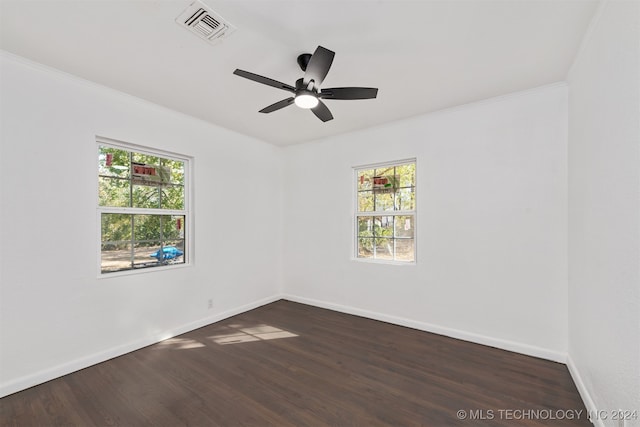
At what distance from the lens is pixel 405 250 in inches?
140

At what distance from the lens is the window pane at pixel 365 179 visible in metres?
3.91

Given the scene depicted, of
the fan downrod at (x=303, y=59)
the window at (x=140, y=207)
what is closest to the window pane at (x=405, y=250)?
the fan downrod at (x=303, y=59)

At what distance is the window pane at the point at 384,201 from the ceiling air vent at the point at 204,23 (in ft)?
8.58

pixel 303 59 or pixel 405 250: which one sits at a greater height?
pixel 303 59

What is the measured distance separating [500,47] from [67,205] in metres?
3.73

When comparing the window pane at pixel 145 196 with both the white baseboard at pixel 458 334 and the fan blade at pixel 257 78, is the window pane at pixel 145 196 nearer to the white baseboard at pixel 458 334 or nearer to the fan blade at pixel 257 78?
the fan blade at pixel 257 78

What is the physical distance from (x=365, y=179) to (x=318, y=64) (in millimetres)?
2302

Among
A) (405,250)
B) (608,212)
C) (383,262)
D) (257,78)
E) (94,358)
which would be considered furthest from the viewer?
(383,262)

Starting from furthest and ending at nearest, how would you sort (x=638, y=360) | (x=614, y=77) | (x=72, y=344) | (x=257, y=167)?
(x=257, y=167) → (x=72, y=344) → (x=614, y=77) → (x=638, y=360)

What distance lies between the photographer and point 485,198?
293cm

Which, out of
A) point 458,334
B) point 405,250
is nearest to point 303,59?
point 405,250

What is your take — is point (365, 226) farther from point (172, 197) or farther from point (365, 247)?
point (172, 197)

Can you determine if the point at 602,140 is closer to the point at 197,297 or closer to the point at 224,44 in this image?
the point at 224,44

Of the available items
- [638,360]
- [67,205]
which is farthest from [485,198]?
[67,205]
